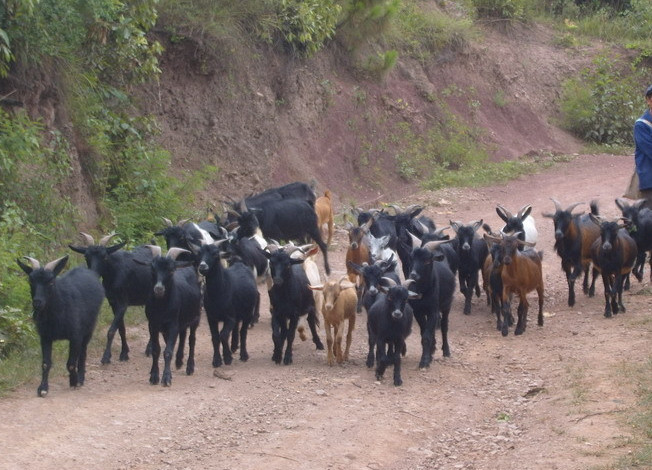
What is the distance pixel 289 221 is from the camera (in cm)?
1455

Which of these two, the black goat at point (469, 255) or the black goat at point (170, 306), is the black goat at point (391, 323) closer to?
the black goat at point (170, 306)

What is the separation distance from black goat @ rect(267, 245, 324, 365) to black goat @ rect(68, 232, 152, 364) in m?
1.31

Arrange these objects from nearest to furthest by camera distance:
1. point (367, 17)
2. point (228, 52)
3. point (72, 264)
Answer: point (72, 264) → point (228, 52) → point (367, 17)

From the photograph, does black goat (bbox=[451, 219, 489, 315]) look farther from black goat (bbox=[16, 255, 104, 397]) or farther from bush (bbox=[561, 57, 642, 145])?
bush (bbox=[561, 57, 642, 145])

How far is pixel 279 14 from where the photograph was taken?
2023cm

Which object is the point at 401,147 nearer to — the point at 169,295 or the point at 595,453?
the point at 169,295

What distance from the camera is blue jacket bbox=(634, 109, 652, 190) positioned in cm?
991

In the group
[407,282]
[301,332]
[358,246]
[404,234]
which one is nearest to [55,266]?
[301,332]

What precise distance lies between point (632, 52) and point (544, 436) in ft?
83.3

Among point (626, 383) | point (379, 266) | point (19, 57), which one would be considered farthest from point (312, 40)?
point (626, 383)

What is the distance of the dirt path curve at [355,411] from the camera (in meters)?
7.25

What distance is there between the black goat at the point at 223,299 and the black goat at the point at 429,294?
1.75 metres

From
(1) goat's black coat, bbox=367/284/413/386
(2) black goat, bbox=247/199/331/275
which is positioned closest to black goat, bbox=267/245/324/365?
(1) goat's black coat, bbox=367/284/413/386

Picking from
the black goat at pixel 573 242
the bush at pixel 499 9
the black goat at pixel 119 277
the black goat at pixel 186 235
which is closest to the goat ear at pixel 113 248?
the black goat at pixel 119 277
